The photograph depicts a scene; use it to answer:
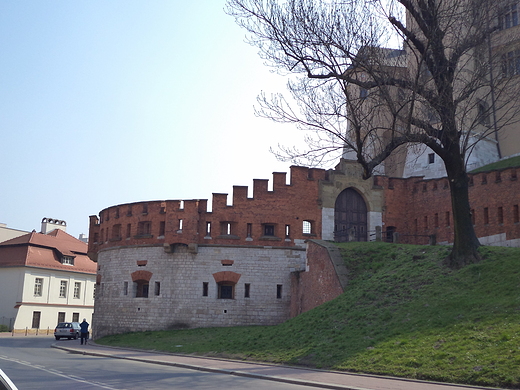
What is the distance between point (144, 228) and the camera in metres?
30.5

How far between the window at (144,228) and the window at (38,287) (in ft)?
64.6

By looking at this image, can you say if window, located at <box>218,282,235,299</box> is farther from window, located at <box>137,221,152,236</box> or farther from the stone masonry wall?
window, located at <box>137,221,152,236</box>

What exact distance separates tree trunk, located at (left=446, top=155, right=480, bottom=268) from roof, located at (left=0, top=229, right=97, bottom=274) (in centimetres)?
3722

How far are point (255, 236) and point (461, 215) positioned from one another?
43.7ft

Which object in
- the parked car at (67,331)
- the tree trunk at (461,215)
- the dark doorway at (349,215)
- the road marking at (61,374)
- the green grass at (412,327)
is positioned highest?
the dark doorway at (349,215)

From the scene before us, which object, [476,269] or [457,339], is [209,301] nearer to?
[476,269]

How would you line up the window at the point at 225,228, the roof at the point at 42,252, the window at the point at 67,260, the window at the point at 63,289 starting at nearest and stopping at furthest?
1. the window at the point at 225,228
2. the roof at the point at 42,252
3. the window at the point at 63,289
4. the window at the point at 67,260

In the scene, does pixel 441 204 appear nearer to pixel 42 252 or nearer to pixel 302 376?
pixel 302 376

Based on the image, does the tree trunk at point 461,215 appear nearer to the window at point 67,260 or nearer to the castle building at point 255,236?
the castle building at point 255,236

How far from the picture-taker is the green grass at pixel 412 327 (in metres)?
11.5

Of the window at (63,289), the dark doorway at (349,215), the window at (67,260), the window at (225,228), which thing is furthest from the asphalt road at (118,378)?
the window at (67,260)

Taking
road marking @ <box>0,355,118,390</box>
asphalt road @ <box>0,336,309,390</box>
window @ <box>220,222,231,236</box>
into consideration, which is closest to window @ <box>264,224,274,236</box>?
window @ <box>220,222,231,236</box>

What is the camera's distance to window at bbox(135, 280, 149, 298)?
29.6 m

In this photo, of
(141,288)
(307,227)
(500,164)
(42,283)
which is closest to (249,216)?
(307,227)
